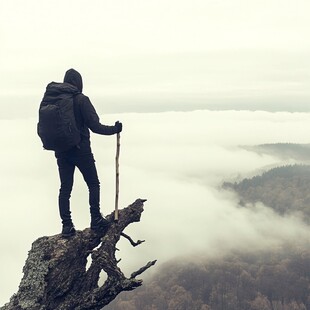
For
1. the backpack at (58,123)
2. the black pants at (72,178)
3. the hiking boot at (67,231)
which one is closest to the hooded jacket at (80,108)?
the backpack at (58,123)

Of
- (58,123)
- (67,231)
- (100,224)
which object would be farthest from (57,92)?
(67,231)

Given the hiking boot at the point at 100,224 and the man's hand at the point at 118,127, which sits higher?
the man's hand at the point at 118,127

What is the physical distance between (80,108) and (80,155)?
1.84m

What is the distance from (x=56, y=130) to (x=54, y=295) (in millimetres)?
5954

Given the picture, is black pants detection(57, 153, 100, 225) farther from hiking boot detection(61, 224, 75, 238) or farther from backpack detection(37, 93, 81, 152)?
backpack detection(37, 93, 81, 152)

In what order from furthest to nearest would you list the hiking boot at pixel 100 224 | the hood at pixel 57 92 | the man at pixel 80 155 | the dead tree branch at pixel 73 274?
the hiking boot at pixel 100 224 → the man at pixel 80 155 → the hood at pixel 57 92 → the dead tree branch at pixel 73 274

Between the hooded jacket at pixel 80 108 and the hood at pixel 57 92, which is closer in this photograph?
the hood at pixel 57 92

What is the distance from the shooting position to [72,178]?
13789mm

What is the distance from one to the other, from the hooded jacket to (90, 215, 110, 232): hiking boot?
2.78 meters

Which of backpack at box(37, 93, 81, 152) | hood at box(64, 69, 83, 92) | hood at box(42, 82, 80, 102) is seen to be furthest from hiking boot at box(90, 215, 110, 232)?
hood at box(64, 69, 83, 92)

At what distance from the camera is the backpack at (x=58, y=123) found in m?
11.9

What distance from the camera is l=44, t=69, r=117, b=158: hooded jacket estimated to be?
482 inches

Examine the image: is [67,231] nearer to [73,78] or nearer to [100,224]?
[100,224]

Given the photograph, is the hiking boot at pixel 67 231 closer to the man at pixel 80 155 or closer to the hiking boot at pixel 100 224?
the man at pixel 80 155
